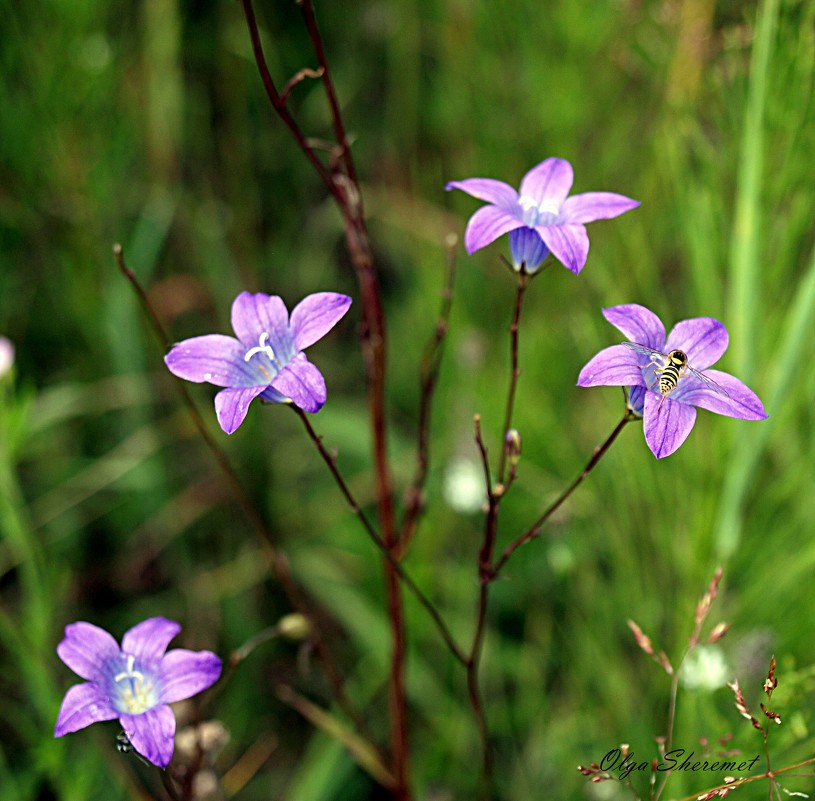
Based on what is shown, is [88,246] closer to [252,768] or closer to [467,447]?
[467,447]

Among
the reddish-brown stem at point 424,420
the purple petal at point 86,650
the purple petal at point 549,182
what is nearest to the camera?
the purple petal at point 86,650

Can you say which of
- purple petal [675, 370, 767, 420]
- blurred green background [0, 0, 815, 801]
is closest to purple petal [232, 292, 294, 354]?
purple petal [675, 370, 767, 420]

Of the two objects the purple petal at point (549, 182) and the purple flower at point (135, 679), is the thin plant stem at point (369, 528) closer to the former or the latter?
the purple flower at point (135, 679)

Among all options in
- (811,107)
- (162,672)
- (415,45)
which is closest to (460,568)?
(162,672)

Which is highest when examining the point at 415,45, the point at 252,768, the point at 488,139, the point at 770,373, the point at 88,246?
the point at 415,45

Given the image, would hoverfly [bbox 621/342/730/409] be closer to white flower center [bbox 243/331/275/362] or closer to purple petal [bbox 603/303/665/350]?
purple petal [bbox 603/303/665/350]

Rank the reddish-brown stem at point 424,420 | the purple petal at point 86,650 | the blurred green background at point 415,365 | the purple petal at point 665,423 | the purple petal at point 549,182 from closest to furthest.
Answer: the purple petal at point 665,423 → the purple petal at point 86,650 → the purple petal at point 549,182 → the reddish-brown stem at point 424,420 → the blurred green background at point 415,365

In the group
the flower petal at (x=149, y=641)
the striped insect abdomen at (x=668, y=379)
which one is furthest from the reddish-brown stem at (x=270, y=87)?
the flower petal at (x=149, y=641)

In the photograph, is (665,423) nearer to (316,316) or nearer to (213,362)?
(316,316)
